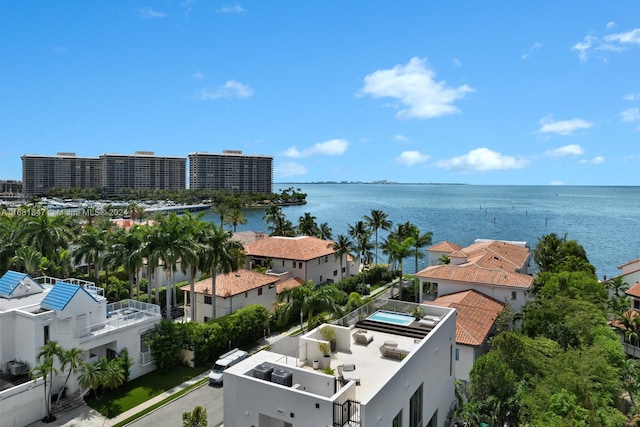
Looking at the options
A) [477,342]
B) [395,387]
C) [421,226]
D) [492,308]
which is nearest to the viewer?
[395,387]

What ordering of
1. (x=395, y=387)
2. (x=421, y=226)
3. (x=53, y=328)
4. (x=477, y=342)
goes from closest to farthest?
(x=395, y=387) → (x=53, y=328) → (x=477, y=342) → (x=421, y=226)

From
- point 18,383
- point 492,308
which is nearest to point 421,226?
point 492,308

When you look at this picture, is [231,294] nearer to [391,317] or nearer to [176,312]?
[176,312]

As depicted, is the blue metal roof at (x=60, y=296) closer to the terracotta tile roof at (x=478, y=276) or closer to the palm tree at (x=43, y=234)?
the palm tree at (x=43, y=234)

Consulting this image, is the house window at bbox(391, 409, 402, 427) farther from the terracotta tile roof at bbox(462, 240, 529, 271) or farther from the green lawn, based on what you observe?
the terracotta tile roof at bbox(462, 240, 529, 271)

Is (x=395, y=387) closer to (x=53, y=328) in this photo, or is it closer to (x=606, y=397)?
(x=606, y=397)

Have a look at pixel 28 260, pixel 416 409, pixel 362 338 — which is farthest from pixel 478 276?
pixel 28 260

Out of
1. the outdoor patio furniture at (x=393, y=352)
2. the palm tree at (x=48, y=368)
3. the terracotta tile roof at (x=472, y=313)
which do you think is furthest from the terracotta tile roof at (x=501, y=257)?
the palm tree at (x=48, y=368)
